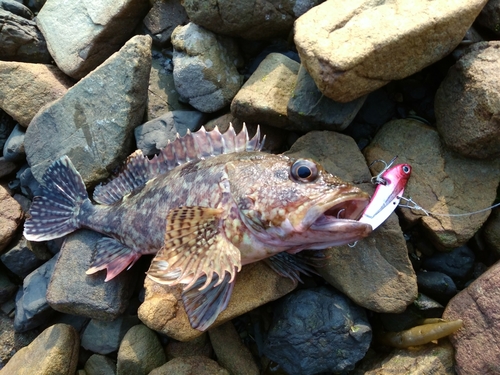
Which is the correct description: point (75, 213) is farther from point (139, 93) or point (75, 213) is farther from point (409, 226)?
point (409, 226)

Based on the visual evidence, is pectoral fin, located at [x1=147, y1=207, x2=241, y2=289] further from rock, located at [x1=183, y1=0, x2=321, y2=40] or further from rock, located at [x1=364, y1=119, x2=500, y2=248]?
rock, located at [x1=183, y1=0, x2=321, y2=40]

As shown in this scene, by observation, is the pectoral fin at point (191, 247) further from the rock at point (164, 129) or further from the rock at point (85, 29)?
the rock at point (85, 29)

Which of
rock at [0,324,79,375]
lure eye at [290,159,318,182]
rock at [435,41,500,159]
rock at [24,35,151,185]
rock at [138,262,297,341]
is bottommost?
rock at [0,324,79,375]

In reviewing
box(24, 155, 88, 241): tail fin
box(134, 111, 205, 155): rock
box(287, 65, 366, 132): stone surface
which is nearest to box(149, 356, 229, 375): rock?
box(24, 155, 88, 241): tail fin

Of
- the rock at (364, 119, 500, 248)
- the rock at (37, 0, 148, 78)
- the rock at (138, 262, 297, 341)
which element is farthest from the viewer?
the rock at (37, 0, 148, 78)

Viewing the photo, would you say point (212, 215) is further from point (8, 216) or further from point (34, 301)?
point (8, 216)

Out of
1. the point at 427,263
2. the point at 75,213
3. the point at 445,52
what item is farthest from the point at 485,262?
the point at 75,213
